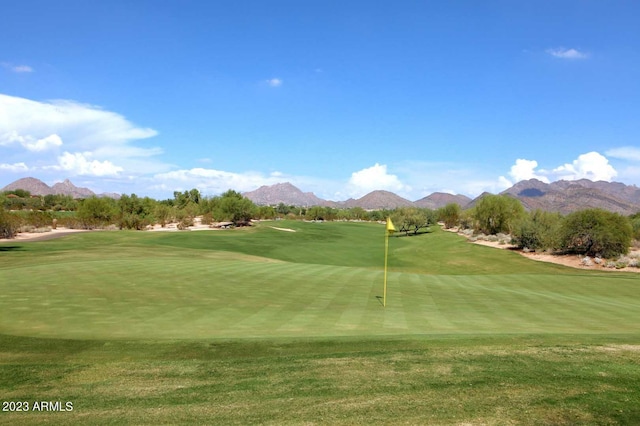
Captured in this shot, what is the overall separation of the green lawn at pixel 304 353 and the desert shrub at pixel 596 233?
2612 centimetres

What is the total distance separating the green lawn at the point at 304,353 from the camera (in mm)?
6672

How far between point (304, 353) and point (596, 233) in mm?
47550

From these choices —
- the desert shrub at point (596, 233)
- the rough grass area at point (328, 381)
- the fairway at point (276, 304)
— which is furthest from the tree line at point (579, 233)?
the rough grass area at point (328, 381)

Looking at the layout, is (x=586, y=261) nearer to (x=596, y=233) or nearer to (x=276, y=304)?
(x=596, y=233)

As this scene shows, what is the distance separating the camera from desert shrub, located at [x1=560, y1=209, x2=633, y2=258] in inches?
1742

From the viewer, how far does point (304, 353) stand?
9.98 meters

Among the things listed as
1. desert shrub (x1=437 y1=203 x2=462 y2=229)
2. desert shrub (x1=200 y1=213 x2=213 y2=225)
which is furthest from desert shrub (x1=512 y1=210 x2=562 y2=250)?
desert shrub (x1=200 y1=213 x2=213 y2=225)

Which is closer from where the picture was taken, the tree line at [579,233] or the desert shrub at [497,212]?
the tree line at [579,233]

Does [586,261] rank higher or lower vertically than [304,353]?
lower

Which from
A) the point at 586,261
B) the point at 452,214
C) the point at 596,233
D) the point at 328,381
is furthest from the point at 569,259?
the point at 452,214

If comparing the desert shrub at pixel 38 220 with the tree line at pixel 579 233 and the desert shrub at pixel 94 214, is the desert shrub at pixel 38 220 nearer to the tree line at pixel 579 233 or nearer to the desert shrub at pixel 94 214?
the desert shrub at pixel 94 214

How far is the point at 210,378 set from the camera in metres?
8.26

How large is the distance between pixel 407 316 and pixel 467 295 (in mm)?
7557

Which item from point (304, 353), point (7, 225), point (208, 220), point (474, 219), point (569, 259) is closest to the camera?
point (304, 353)
